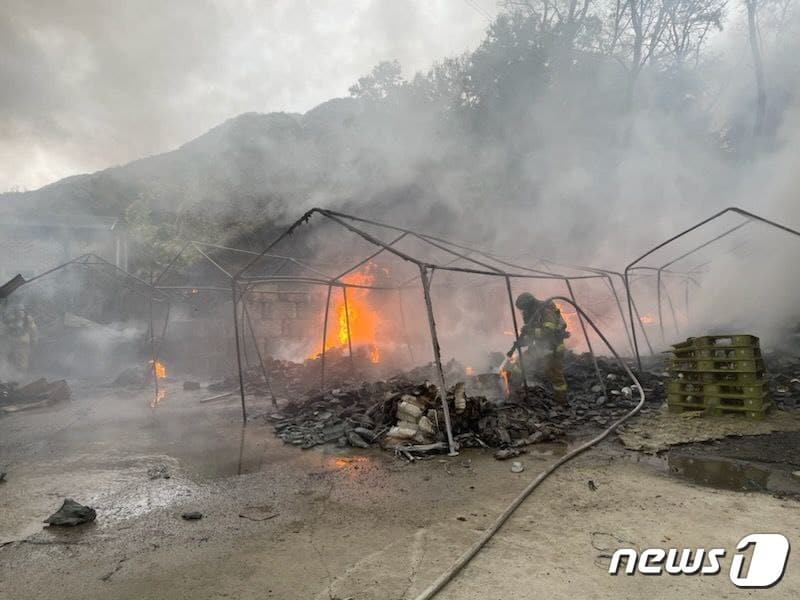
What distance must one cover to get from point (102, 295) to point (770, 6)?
1411 inches

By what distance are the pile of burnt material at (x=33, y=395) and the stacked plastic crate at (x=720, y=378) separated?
1440cm

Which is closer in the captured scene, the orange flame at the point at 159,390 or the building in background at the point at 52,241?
the orange flame at the point at 159,390

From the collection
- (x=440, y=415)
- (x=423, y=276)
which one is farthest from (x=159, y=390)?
(x=423, y=276)

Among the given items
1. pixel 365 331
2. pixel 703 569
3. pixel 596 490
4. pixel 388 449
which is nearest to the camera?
pixel 703 569

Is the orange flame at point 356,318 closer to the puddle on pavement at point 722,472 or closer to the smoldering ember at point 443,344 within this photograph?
the smoldering ember at point 443,344

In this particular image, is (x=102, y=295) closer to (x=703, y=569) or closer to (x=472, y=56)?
(x=472, y=56)

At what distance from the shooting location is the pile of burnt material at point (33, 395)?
35.3 feet

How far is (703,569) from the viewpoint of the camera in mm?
2975

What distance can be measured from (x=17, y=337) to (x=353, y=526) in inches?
610

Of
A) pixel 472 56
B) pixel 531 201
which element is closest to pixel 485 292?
pixel 531 201

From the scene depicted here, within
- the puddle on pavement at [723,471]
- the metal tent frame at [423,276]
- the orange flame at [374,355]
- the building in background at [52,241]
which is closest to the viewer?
the puddle on pavement at [723,471]

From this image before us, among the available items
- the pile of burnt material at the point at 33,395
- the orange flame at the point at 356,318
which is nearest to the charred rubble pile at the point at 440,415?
the pile of burnt material at the point at 33,395

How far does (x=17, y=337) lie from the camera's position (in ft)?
45.3

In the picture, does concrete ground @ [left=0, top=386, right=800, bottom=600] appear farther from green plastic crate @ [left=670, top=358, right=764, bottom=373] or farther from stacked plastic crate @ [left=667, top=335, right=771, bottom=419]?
green plastic crate @ [left=670, top=358, right=764, bottom=373]
